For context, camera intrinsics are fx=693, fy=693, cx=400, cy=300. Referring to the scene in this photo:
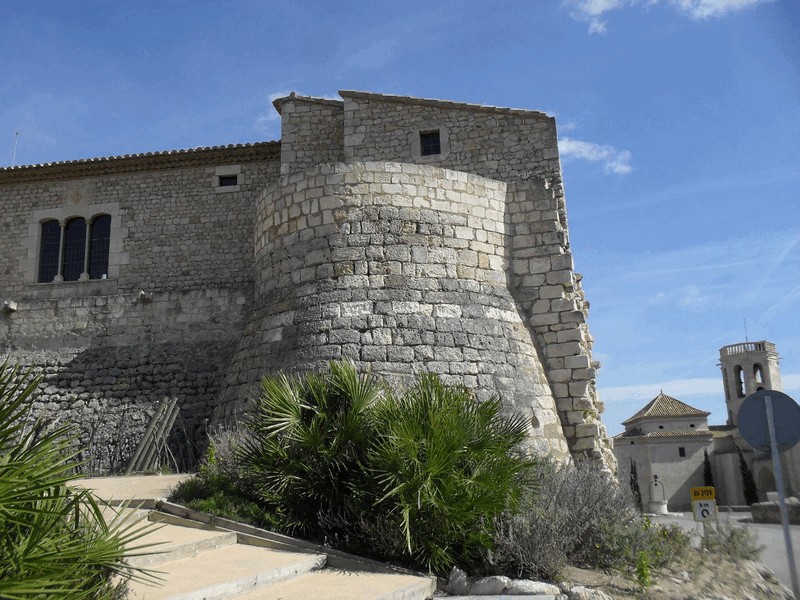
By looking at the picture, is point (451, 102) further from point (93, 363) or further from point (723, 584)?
point (723, 584)

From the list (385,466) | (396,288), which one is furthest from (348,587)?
(396,288)

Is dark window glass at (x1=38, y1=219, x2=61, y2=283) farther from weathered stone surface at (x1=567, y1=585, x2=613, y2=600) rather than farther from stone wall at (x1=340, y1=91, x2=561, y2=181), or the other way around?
weathered stone surface at (x1=567, y1=585, x2=613, y2=600)

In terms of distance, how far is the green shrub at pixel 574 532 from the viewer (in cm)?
590

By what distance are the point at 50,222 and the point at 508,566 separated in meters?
16.4

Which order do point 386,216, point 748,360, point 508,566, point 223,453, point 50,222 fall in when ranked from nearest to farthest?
point 508,566 → point 223,453 → point 386,216 → point 50,222 → point 748,360

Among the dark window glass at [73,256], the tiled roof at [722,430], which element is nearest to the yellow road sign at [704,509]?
the dark window glass at [73,256]

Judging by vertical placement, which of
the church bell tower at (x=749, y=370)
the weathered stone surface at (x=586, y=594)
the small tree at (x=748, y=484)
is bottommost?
the small tree at (x=748, y=484)

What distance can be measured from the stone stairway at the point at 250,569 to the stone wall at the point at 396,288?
321 centimetres

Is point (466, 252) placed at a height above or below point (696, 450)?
above

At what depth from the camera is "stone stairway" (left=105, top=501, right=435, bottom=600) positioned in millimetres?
4895

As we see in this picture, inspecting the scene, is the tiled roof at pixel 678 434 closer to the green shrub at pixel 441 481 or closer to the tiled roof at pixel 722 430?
the tiled roof at pixel 722 430

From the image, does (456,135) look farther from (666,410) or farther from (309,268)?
(666,410)

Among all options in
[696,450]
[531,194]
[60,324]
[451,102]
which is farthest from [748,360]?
[60,324]

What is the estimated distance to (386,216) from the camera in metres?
10.3
